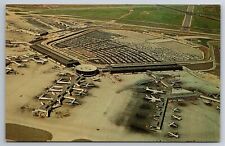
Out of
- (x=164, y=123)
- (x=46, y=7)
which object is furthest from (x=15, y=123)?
(x=164, y=123)

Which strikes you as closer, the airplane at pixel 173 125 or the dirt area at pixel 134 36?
the airplane at pixel 173 125

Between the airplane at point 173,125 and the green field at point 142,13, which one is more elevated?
the green field at point 142,13

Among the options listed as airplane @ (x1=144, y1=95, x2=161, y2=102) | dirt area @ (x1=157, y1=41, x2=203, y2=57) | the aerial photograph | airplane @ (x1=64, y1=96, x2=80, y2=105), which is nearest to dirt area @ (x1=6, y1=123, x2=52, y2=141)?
the aerial photograph

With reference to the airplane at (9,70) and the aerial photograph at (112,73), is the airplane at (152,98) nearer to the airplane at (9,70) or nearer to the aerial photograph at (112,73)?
the aerial photograph at (112,73)

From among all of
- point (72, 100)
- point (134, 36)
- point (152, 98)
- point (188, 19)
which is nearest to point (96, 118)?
point (72, 100)

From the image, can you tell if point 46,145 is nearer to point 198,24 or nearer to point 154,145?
point 154,145

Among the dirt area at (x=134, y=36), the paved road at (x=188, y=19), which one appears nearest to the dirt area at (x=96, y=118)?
the dirt area at (x=134, y=36)

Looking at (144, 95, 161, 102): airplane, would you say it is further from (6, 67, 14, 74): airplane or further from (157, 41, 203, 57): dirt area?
(6, 67, 14, 74): airplane

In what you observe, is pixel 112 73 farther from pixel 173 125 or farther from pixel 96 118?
pixel 173 125
